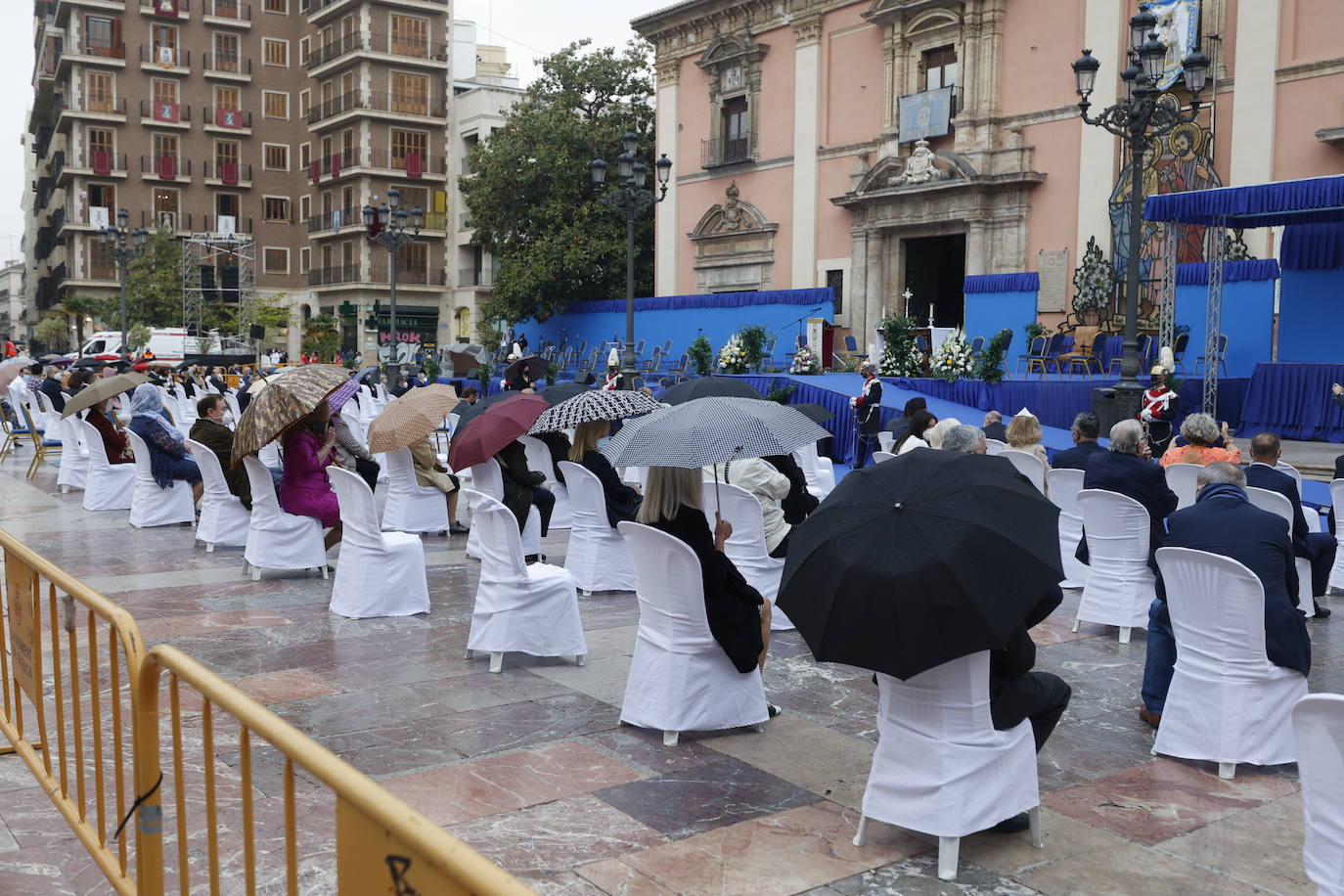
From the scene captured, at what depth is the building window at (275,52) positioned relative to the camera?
57594 mm

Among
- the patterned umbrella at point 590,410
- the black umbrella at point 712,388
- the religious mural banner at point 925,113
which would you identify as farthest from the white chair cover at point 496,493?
the religious mural banner at point 925,113

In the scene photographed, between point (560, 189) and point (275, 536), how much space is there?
28.7 metres

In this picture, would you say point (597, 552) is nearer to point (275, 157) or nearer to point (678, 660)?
point (678, 660)

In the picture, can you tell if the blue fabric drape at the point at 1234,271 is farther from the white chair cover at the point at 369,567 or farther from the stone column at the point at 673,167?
the white chair cover at the point at 369,567

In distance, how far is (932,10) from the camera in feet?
87.2

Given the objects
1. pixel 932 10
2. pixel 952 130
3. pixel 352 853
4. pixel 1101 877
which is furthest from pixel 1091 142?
pixel 352 853

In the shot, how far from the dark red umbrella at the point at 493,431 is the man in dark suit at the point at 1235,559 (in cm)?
463

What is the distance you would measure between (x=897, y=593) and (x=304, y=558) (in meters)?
6.26

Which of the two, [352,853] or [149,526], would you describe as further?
[149,526]

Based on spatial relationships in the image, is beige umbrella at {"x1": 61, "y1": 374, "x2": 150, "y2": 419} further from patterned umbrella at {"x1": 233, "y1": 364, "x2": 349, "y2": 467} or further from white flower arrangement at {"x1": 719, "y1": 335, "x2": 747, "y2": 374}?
white flower arrangement at {"x1": 719, "y1": 335, "x2": 747, "y2": 374}

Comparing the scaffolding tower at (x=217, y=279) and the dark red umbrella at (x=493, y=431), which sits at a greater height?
the scaffolding tower at (x=217, y=279)

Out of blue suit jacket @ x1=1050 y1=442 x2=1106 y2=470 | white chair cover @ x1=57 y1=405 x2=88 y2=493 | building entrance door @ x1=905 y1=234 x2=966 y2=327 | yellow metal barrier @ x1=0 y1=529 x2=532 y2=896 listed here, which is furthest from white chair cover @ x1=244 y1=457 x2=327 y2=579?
building entrance door @ x1=905 y1=234 x2=966 y2=327

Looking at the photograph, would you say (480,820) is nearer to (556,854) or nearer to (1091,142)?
(556,854)

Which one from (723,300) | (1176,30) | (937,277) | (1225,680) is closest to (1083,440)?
(1225,680)
